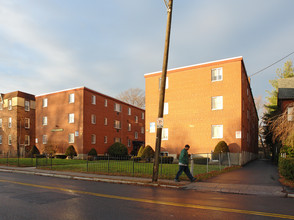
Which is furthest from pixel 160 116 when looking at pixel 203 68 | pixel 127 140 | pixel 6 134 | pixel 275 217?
pixel 6 134

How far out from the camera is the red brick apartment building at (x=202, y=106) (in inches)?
1021

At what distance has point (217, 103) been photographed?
1068 inches

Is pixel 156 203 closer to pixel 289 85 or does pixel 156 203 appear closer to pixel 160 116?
pixel 160 116

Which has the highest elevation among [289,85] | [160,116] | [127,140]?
[289,85]

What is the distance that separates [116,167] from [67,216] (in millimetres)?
11143

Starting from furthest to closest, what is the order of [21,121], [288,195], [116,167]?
1. [21,121]
2. [116,167]
3. [288,195]

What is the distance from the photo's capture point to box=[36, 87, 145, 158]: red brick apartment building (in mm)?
35750

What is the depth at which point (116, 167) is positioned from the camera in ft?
55.4

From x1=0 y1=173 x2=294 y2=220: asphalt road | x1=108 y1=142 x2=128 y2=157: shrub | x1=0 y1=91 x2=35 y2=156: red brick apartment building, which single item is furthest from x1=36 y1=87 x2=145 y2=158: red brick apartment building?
x1=0 y1=173 x2=294 y2=220: asphalt road

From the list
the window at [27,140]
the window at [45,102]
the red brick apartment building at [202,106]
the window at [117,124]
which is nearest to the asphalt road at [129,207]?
the red brick apartment building at [202,106]

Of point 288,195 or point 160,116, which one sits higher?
point 160,116

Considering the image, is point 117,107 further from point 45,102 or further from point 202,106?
point 202,106

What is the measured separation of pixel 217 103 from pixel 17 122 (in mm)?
33219

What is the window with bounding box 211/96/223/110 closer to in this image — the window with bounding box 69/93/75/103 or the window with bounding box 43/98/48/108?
the window with bounding box 69/93/75/103
